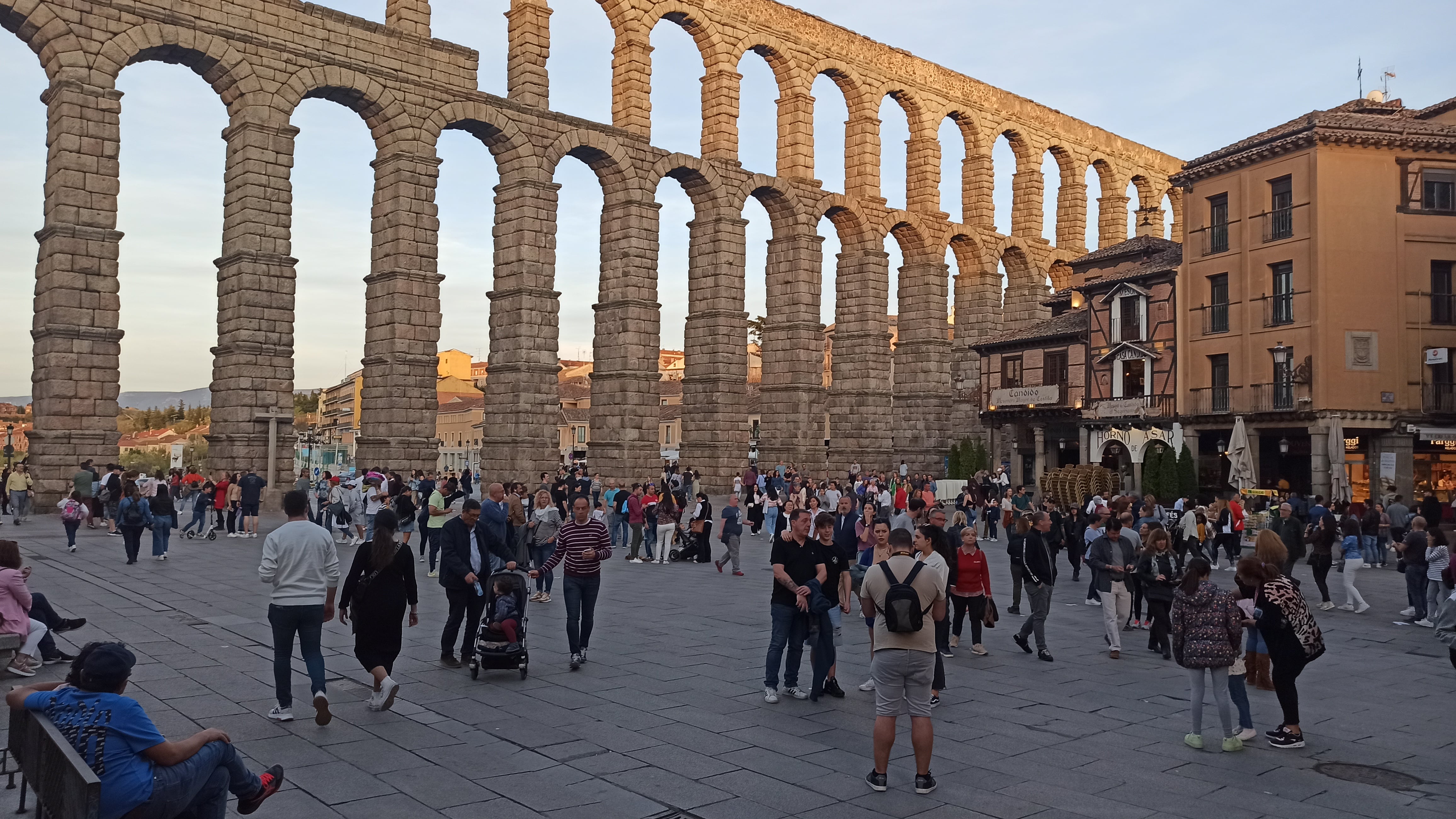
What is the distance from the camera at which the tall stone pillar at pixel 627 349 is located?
128ft

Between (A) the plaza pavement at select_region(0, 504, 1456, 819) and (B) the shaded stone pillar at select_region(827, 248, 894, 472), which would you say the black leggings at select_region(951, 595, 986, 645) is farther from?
(B) the shaded stone pillar at select_region(827, 248, 894, 472)

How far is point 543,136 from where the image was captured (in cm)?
3769

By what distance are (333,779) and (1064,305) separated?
4567 cm

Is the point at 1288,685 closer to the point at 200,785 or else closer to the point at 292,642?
the point at 200,785

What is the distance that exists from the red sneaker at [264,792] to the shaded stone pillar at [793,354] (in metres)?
39.8

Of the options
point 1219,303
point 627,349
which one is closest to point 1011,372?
point 1219,303

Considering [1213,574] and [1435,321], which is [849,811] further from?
[1435,321]

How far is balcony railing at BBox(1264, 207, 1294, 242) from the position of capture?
31312 millimetres

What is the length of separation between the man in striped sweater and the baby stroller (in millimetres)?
385

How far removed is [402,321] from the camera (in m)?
33.8

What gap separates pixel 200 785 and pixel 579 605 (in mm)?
5623

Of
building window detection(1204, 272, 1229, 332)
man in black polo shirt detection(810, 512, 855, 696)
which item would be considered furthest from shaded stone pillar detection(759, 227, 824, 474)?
man in black polo shirt detection(810, 512, 855, 696)

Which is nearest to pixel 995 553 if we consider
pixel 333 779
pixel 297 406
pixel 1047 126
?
pixel 333 779

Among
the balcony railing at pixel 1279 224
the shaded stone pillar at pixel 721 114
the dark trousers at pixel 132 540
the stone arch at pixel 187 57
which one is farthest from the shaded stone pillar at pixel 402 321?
the balcony railing at pixel 1279 224
